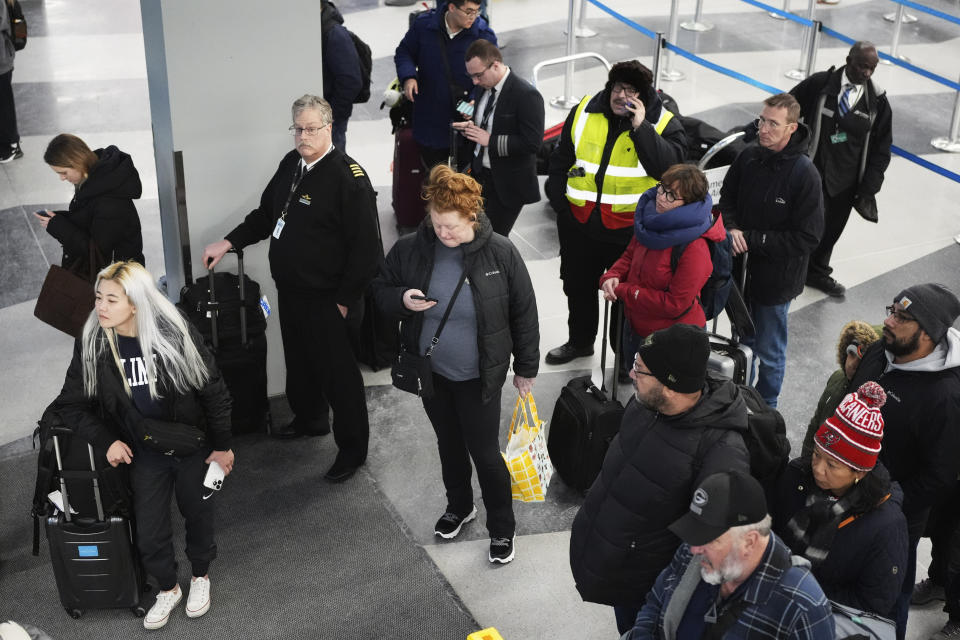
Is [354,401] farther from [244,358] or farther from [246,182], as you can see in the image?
[246,182]

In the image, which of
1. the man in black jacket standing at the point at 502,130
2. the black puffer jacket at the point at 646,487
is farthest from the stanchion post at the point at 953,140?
the black puffer jacket at the point at 646,487

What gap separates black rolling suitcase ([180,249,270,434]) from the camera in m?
5.21

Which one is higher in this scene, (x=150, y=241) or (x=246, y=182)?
(x=246, y=182)

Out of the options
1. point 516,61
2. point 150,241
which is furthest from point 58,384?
point 516,61

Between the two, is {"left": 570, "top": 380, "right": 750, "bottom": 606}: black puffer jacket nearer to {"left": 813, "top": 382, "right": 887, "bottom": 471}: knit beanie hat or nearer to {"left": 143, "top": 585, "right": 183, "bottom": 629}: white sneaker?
{"left": 813, "top": 382, "right": 887, "bottom": 471}: knit beanie hat

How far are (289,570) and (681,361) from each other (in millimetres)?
2235

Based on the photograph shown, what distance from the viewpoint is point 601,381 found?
18.3ft

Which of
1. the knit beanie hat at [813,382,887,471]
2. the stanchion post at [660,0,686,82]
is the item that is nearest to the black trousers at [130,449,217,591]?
the knit beanie hat at [813,382,887,471]

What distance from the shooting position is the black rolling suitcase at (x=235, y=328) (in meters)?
5.21

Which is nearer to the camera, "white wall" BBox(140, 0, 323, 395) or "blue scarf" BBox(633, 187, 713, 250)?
"blue scarf" BBox(633, 187, 713, 250)

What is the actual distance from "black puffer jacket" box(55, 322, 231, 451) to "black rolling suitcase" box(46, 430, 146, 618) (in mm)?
91

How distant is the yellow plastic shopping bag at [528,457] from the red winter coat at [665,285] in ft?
2.32

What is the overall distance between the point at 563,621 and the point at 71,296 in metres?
2.95

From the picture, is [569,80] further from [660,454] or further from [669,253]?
[660,454]
